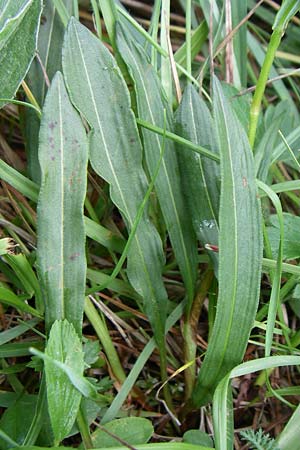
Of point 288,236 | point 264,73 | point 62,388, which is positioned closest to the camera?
point 62,388

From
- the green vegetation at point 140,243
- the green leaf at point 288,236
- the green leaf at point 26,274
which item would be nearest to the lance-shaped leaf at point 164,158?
the green vegetation at point 140,243

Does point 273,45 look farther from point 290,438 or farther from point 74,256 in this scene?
point 290,438

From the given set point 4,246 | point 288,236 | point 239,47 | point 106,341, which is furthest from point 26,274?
point 239,47

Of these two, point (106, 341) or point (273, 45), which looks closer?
point (273, 45)

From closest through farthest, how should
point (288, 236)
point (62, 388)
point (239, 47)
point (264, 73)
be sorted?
point (62, 388) → point (264, 73) → point (288, 236) → point (239, 47)

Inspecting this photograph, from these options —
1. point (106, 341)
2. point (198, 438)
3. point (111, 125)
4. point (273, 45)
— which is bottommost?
point (198, 438)

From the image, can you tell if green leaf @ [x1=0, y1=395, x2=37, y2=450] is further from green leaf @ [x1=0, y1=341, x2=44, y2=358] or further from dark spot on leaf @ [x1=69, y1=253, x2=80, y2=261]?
dark spot on leaf @ [x1=69, y1=253, x2=80, y2=261]

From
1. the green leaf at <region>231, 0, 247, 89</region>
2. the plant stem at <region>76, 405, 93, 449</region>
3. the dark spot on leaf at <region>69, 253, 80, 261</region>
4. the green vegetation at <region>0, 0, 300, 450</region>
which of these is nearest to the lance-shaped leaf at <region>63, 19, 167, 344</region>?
the green vegetation at <region>0, 0, 300, 450</region>
